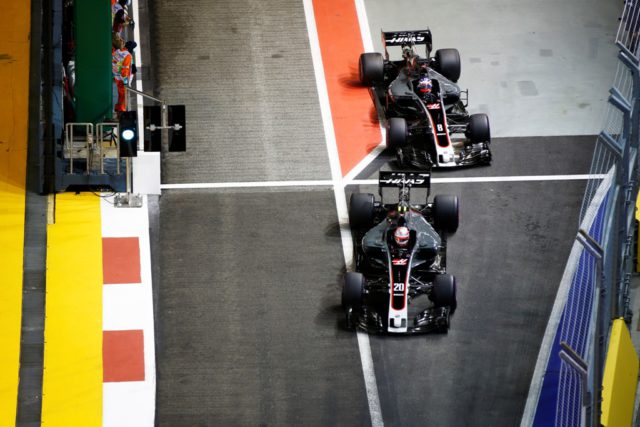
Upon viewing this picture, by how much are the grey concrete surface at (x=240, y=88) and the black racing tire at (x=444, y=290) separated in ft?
12.2

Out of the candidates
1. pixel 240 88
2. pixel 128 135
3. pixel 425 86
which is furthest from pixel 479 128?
pixel 128 135

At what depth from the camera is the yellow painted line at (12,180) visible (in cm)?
2027

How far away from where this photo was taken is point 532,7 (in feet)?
90.3

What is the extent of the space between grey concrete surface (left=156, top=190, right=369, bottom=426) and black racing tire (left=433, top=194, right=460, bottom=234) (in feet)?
5.12

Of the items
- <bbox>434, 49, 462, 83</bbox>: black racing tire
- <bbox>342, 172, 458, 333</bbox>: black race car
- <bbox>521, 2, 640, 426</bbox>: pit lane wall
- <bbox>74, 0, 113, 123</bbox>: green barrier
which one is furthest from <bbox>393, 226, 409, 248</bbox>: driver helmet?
<bbox>74, 0, 113, 123</bbox>: green barrier

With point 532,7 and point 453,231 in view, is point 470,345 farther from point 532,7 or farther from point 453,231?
point 532,7

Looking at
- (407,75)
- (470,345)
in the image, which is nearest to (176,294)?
(470,345)

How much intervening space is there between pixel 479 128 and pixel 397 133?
1.32 metres

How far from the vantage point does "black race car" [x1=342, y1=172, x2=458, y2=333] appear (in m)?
20.9

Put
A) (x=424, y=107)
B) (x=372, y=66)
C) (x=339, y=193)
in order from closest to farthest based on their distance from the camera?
1. (x=339, y=193)
2. (x=424, y=107)
3. (x=372, y=66)

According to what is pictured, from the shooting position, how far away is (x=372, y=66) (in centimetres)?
2517

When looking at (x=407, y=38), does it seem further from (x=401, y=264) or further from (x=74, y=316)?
(x=74, y=316)

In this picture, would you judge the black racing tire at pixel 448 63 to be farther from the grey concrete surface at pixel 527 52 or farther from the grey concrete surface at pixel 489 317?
the grey concrete surface at pixel 489 317

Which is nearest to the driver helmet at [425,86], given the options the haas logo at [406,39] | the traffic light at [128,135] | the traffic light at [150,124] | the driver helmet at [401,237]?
the haas logo at [406,39]
